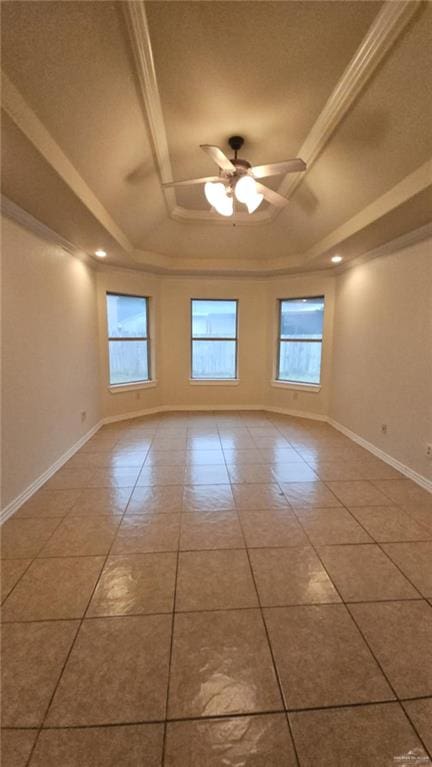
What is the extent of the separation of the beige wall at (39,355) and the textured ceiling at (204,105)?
40 centimetres

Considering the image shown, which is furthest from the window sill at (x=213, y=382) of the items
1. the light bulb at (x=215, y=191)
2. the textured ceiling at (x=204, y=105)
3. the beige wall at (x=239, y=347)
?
the light bulb at (x=215, y=191)

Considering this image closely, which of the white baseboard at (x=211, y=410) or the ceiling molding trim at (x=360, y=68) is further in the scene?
the white baseboard at (x=211, y=410)

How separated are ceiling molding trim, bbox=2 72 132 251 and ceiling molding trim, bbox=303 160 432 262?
245cm

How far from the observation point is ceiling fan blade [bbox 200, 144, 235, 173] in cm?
184

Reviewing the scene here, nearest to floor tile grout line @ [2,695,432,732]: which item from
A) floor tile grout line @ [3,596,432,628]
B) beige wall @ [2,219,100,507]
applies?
floor tile grout line @ [3,596,432,628]

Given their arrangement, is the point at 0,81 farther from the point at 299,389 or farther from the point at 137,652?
the point at 299,389

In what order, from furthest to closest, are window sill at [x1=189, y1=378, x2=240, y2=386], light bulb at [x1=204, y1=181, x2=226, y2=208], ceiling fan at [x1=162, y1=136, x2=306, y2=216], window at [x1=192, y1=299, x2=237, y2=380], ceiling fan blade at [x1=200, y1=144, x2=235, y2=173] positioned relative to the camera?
window sill at [x1=189, y1=378, x2=240, y2=386] → window at [x1=192, y1=299, x2=237, y2=380] → light bulb at [x1=204, y1=181, x2=226, y2=208] → ceiling fan at [x1=162, y1=136, x2=306, y2=216] → ceiling fan blade at [x1=200, y1=144, x2=235, y2=173]

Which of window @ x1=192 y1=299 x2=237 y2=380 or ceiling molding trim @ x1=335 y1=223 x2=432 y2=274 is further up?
ceiling molding trim @ x1=335 y1=223 x2=432 y2=274

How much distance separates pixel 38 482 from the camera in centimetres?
285

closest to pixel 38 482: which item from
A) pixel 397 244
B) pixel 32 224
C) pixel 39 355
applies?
pixel 39 355

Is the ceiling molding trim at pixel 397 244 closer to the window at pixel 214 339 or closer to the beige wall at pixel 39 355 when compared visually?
the window at pixel 214 339

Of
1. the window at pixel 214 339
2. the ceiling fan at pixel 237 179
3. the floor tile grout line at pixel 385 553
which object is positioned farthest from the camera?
the window at pixel 214 339

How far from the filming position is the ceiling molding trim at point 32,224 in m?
2.38

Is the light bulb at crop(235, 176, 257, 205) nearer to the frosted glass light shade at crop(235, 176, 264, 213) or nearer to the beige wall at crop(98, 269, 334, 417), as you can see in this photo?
the frosted glass light shade at crop(235, 176, 264, 213)
